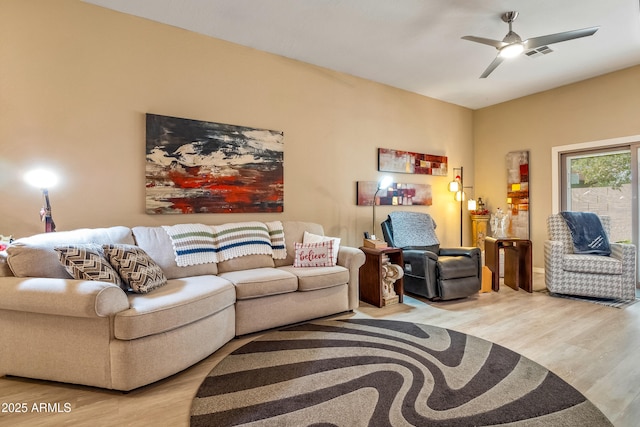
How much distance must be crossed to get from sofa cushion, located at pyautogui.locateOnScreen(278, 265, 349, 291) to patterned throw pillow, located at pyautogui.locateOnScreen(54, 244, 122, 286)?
4.49ft

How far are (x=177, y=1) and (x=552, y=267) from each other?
4.75 metres

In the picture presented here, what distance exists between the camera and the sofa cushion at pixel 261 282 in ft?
8.24

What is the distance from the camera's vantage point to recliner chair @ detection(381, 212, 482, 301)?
135 inches

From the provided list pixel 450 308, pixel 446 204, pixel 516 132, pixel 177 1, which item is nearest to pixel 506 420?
pixel 450 308

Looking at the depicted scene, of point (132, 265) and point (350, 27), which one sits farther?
point (350, 27)

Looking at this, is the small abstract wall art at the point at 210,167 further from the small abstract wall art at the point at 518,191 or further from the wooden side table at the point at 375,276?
the small abstract wall art at the point at 518,191

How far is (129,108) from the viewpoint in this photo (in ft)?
9.55

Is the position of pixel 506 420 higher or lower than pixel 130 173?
lower

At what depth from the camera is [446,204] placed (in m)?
5.35

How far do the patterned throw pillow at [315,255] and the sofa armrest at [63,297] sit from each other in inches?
62.8

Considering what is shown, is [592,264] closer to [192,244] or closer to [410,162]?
[410,162]

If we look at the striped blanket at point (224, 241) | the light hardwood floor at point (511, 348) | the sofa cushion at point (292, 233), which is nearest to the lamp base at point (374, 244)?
the sofa cushion at point (292, 233)

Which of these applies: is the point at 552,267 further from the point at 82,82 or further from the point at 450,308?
the point at 82,82

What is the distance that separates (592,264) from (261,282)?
3.61 metres
